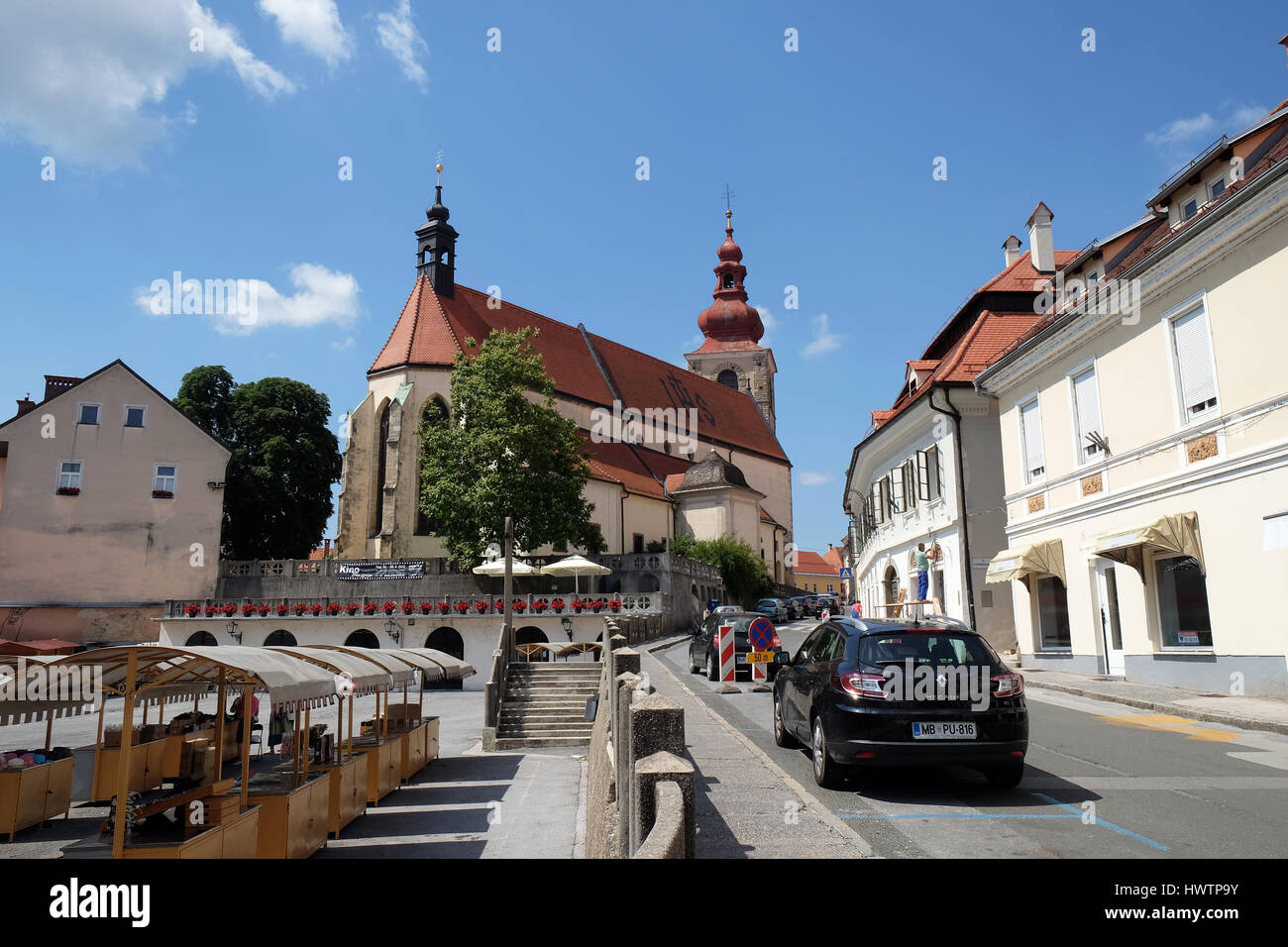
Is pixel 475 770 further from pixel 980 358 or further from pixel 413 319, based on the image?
pixel 413 319

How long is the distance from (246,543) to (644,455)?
26.9 m

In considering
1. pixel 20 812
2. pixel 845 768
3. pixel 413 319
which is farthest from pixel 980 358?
pixel 413 319

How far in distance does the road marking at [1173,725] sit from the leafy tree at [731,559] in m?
39.3

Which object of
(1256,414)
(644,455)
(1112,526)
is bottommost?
(1112,526)

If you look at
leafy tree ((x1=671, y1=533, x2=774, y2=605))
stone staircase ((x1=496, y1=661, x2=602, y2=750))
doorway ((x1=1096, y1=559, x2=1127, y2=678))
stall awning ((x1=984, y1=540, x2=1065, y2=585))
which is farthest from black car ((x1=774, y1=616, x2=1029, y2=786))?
leafy tree ((x1=671, y1=533, x2=774, y2=605))

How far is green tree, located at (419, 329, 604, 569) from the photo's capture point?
37.5 m

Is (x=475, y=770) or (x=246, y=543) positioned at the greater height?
(x=246, y=543)

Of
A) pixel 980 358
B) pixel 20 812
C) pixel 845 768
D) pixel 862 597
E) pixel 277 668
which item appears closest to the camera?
pixel 845 768

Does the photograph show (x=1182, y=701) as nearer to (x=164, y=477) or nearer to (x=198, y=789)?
(x=198, y=789)

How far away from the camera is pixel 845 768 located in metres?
7.73

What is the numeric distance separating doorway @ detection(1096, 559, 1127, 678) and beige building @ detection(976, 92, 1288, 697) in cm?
3

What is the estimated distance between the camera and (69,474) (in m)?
40.0

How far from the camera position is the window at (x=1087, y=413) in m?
18.0

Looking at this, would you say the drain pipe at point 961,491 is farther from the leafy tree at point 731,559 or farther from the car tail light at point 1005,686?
the leafy tree at point 731,559
